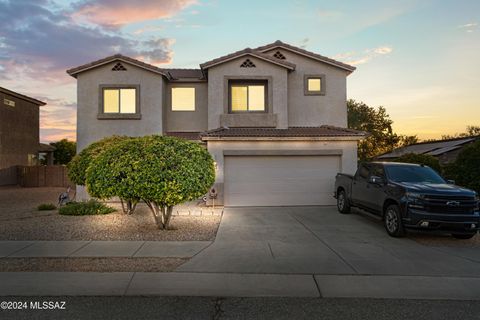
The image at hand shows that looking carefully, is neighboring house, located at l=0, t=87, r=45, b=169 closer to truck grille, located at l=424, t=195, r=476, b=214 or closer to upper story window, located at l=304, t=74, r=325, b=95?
upper story window, located at l=304, t=74, r=325, b=95

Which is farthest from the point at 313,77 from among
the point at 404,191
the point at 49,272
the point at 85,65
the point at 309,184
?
the point at 49,272

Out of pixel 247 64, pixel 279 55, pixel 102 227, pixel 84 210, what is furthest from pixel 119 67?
pixel 102 227

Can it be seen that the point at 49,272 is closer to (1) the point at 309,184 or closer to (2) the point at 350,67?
(1) the point at 309,184

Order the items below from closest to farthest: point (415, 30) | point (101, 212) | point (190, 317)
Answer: point (190, 317)
point (101, 212)
point (415, 30)

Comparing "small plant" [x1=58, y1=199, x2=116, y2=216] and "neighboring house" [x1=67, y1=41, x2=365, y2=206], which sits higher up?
"neighboring house" [x1=67, y1=41, x2=365, y2=206]

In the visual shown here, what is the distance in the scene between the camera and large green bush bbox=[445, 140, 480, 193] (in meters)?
11.4

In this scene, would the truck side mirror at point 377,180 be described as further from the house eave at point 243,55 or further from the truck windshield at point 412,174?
the house eave at point 243,55

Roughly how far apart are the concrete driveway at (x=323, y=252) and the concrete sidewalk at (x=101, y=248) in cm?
56

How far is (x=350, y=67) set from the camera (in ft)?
58.6

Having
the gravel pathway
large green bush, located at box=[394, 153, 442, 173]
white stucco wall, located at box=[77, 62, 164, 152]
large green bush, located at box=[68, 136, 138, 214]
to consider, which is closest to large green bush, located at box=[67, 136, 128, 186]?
large green bush, located at box=[68, 136, 138, 214]

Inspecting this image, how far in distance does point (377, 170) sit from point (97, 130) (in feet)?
45.0

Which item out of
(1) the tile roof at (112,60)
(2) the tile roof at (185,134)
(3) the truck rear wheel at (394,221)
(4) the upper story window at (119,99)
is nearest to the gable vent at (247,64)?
(1) the tile roof at (112,60)

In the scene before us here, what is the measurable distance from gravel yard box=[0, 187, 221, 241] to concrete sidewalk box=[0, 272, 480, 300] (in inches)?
112

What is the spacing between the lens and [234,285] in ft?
17.8
